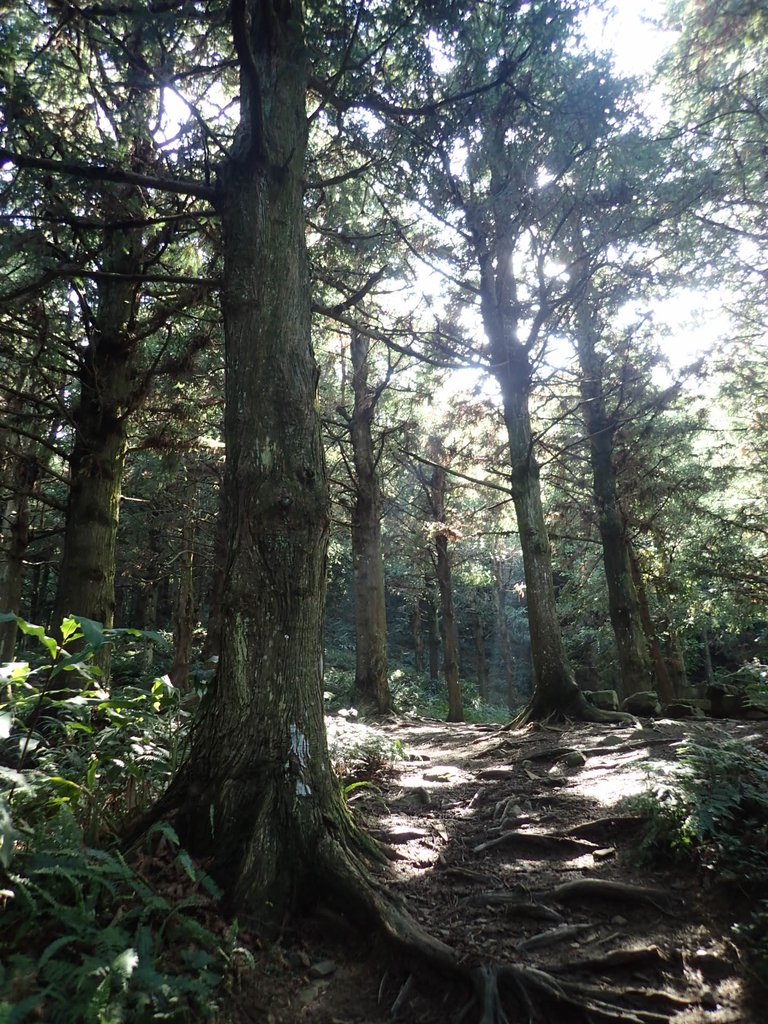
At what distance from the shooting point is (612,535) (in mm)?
12547

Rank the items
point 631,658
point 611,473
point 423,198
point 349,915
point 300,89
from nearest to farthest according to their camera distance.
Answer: point 349,915
point 300,89
point 423,198
point 631,658
point 611,473

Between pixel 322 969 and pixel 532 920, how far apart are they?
1221mm

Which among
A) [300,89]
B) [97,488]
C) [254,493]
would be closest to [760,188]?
[300,89]

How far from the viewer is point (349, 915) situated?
3.02 metres

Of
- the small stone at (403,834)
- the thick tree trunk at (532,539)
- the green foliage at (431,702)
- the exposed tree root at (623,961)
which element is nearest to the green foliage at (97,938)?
the exposed tree root at (623,961)

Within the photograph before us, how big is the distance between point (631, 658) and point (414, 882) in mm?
9722

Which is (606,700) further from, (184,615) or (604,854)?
(184,615)

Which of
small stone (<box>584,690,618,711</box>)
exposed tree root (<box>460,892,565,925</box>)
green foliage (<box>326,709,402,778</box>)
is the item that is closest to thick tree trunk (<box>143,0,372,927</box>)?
exposed tree root (<box>460,892,565,925</box>)

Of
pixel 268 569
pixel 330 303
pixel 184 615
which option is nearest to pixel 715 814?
pixel 268 569

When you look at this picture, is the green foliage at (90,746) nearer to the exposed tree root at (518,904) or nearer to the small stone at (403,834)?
the small stone at (403,834)

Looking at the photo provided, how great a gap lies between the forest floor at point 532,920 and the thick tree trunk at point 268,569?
0.41 m

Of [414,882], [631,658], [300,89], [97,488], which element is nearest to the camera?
[414,882]

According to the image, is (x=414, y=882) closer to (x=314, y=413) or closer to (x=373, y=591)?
(x=314, y=413)

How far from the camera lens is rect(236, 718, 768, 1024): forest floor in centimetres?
253
